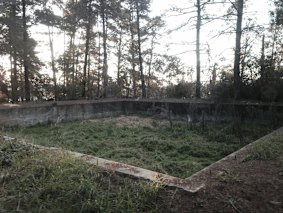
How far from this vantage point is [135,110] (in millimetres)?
13336

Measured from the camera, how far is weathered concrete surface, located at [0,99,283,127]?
356 inches

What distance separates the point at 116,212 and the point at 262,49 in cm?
989

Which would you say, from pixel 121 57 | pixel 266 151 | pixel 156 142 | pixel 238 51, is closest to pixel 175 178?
pixel 266 151

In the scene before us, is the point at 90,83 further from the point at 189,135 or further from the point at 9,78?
the point at 189,135

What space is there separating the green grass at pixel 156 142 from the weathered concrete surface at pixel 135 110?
24.0 inches

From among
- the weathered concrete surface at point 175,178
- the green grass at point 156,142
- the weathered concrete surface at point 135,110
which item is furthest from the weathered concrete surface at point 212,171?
the weathered concrete surface at point 135,110

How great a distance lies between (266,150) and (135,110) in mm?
9325

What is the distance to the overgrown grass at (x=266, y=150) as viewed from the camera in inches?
160

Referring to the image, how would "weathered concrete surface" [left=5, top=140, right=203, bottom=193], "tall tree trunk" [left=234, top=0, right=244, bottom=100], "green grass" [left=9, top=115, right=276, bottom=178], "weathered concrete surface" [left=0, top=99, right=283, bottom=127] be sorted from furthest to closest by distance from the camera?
1. "tall tree trunk" [left=234, top=0, right=244, bottom=100]
2. "weathered concrete surface" [left=0, top=99, right=283, bottom=127]
3. "green grass" [left=9, top=115, right=276, bottom=178]
4. "weathered concrete surface" [left=5, top=140, right=203, bottom=193]

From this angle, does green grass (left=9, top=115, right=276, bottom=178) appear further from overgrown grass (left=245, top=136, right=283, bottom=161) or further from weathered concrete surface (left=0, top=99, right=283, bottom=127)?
overgrown grass (left=245, top=136, right=283, bottom=161)

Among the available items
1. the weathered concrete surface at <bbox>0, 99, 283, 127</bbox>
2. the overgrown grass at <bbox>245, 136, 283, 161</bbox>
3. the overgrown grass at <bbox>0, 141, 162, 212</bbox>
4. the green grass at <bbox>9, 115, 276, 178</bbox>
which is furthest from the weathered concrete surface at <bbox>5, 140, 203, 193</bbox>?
the weathered concrete surface at <bbox>0, 99, 283, 127</bbox>

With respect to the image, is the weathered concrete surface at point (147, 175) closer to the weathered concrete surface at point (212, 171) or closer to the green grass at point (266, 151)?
the weathered concrete surface at point (212, 171)

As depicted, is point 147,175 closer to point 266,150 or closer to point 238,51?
point 266,150

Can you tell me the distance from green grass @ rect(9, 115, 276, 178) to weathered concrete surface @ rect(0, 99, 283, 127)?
61 centimetres
